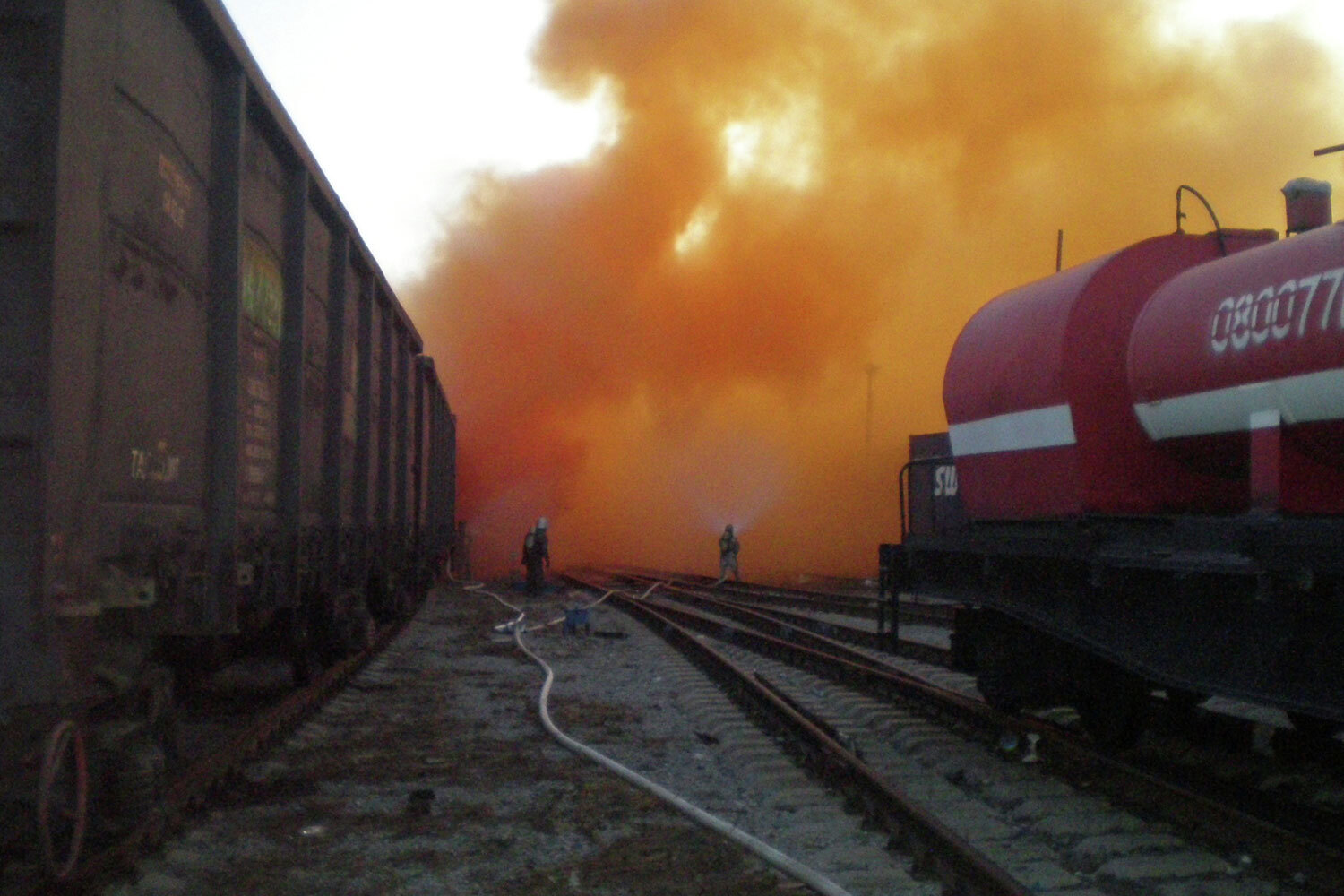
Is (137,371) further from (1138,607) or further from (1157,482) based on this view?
Result: (1157,482)

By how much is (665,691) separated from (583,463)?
126ft

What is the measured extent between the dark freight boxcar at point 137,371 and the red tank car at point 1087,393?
178 inches

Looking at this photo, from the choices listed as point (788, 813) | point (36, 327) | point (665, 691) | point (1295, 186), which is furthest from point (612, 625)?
point (36, 327)

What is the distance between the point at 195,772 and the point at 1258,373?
553 cm

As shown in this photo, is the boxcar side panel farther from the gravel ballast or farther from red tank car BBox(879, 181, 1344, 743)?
red tank car BBox(879, 181, 1344, 743)

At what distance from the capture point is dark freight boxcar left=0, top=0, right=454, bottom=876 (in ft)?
12.4

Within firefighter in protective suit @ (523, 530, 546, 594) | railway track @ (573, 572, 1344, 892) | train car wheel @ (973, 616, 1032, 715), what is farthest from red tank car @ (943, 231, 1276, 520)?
firefighter in protective suit @ (523, 530, 546, 594)

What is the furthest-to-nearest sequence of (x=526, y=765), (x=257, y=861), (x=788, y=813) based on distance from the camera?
1. (x=526, y=765)
2. (x=788, y=813)
3. (x=257, y=861)

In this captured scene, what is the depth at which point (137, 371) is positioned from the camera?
4.53 metres

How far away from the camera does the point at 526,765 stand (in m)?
7.01

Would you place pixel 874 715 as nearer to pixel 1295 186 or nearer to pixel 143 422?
pixel 1295 186

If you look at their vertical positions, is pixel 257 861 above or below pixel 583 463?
below

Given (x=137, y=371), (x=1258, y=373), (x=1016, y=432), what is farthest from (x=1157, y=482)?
(x=137, y=371)

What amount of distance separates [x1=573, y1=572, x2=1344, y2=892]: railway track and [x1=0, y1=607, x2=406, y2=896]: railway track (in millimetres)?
3447
